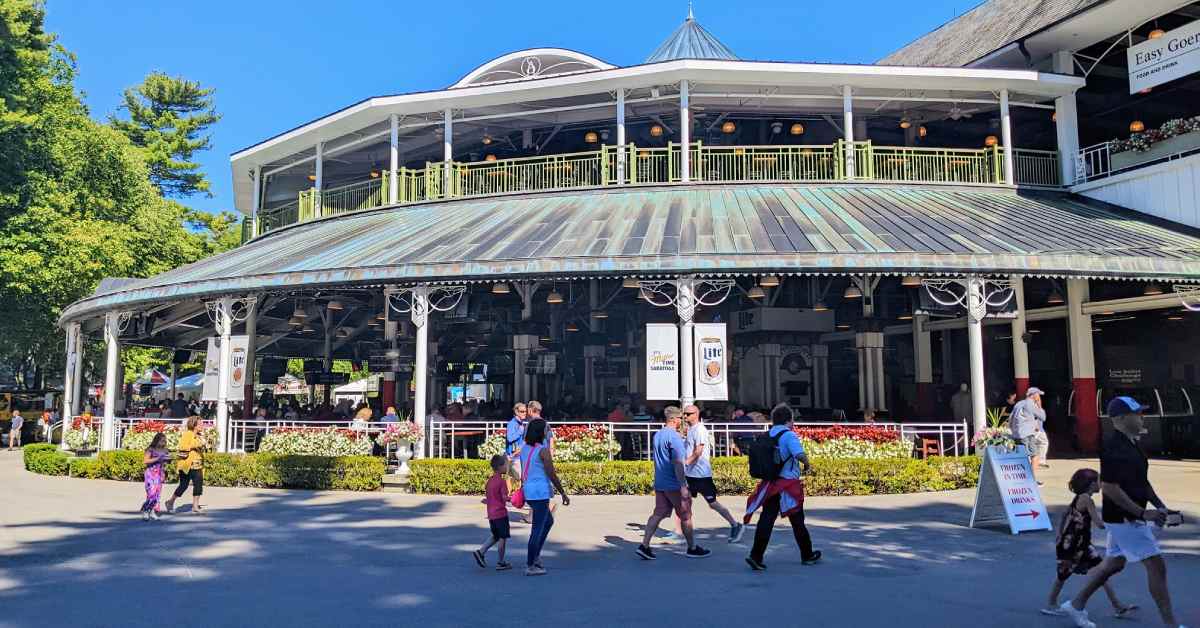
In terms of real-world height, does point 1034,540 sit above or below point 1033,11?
below

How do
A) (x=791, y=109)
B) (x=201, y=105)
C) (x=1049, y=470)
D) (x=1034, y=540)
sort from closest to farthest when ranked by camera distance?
(x=1034, y=540) < (x=1049, y=470) < (x=791, y=109) < (x=201, y=105)

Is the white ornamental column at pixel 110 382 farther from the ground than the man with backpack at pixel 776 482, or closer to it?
farther from the ground

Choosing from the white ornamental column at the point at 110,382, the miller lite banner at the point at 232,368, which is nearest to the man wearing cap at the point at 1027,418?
the miller lite banner at the point at 232,368

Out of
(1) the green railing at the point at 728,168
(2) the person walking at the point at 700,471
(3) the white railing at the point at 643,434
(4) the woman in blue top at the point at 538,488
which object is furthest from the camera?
(1) the green railing at the point at 728,168

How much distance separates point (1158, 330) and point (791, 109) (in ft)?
31.2

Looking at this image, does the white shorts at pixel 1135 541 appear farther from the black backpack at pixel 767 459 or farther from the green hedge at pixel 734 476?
the green hedge at pixel 734 476

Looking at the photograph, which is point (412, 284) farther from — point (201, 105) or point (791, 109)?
point (201, 105)

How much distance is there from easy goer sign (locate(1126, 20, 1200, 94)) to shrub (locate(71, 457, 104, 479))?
876 inches

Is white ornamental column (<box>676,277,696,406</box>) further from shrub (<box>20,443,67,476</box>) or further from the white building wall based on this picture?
shrub (<box>20,443,67,476</box>)

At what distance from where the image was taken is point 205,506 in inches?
490

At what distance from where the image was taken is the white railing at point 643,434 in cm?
1423

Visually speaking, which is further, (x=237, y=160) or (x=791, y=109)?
(x=237, y=160)

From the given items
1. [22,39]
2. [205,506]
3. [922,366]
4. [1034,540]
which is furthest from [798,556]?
[22,39]

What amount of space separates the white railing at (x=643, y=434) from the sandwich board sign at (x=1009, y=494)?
347 centimetres
